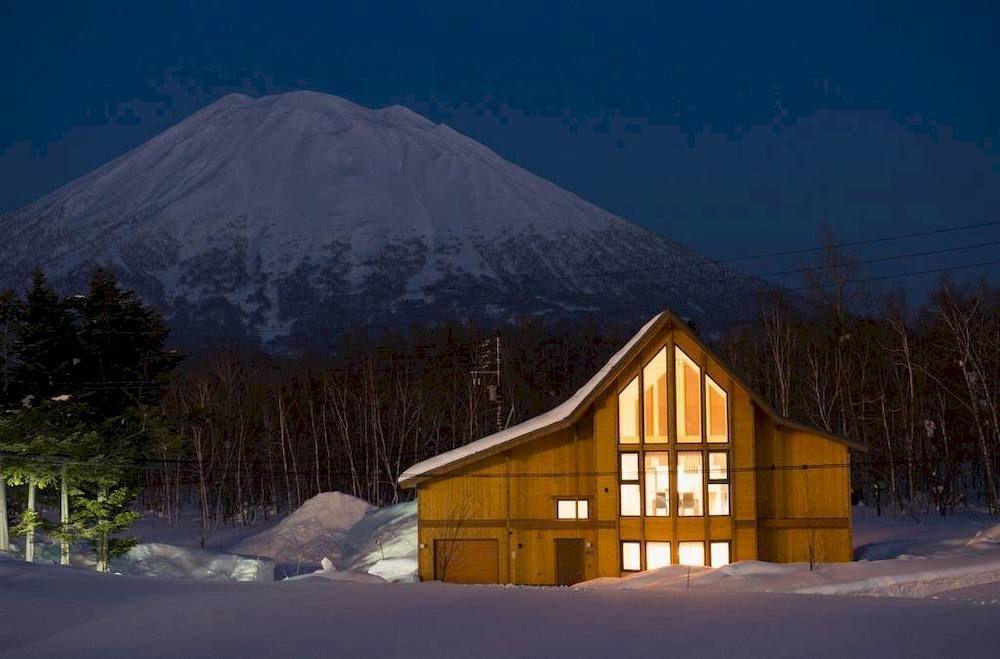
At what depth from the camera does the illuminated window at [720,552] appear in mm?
31359

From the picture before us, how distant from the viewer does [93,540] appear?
37688 mm

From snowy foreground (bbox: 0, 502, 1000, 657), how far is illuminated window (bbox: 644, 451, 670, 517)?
21.4 feet

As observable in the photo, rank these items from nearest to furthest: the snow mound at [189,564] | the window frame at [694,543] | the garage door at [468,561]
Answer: the window frame at [694,543] → the garage door at [468,561] → the snow mound at [189,564]

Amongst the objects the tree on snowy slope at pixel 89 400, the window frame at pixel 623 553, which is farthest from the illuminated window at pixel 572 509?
the tree on snowy slope at pixel 89 400

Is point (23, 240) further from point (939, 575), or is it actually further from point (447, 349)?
point (939, 575)

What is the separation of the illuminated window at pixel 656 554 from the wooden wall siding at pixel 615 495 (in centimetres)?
19

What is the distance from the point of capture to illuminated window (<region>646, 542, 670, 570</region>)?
31234 mm

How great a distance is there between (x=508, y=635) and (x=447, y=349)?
2316 inches

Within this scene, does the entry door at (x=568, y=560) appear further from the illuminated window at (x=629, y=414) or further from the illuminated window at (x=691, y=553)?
the illuminated window at (x=629, y=414)

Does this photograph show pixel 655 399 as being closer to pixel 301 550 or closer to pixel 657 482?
pixel 657 482

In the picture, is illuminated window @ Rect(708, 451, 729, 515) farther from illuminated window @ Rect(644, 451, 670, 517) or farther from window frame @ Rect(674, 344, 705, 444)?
illuminated window @ Rect(644, 451, 670, 517)

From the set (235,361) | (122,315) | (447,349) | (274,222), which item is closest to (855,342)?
(447,349)

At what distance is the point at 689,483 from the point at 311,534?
21.5 metres

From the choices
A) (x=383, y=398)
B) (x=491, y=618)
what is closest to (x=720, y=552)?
(x=491, y=618)
